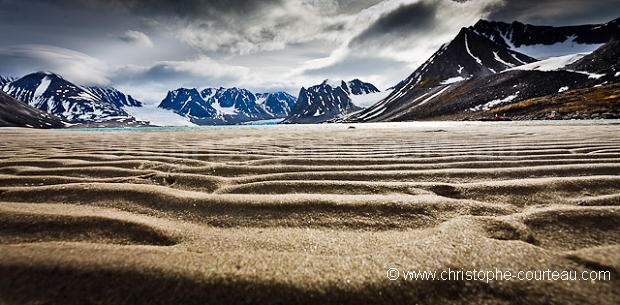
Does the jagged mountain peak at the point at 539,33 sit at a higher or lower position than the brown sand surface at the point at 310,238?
higher

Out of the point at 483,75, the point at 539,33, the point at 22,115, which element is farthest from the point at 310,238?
the point at 539,33

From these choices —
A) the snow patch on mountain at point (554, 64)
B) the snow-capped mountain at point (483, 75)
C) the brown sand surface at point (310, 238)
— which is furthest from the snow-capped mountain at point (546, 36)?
the brown sand surface at point (310, 238)

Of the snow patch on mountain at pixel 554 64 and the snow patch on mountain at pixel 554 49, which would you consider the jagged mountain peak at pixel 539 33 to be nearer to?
the snow patch on mountain at pixel 554 49

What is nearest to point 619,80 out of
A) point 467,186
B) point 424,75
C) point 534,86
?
point 534,86

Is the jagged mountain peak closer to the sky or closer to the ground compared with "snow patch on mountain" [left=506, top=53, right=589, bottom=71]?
closer to the sky

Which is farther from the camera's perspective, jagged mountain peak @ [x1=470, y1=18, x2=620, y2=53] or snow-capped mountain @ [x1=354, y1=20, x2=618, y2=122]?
jagged mountain peak @ [x1=470, y1=18, x2=620, y2=53]

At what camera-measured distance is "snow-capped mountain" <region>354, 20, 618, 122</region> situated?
200 feet

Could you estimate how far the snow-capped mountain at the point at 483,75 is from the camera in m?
60.9

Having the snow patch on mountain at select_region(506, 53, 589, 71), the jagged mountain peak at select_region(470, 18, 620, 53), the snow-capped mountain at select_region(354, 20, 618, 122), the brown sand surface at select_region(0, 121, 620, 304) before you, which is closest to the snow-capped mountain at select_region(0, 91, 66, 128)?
the snow-capped mountain at select_region(354, 20, 618, 122)

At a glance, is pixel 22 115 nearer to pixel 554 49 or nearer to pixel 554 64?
pixel 554 64

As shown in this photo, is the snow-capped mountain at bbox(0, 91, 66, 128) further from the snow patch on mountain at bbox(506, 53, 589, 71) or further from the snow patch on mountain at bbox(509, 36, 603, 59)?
the snow patch on mountain at bbox(509, 36, 603, 59)

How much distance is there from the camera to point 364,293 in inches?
31.3

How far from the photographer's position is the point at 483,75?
296ft

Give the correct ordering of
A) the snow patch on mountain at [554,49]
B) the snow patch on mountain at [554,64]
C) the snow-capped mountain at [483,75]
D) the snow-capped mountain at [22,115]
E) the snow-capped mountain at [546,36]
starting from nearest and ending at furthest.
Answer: the snow-capped mountain at [483,75] < the snow patch on mountain at [554,64] < the snow-capped mountain at [22,115] < the snow patch on mountain at [554,49] < the snow-capped mountain at [546,36]
